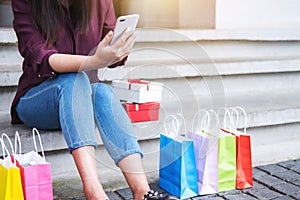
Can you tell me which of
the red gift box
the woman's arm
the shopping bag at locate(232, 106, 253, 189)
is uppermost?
the woman's arm

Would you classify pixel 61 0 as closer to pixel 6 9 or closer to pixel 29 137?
pixel 29 137

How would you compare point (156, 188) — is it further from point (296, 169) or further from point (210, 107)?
point (296, 169)

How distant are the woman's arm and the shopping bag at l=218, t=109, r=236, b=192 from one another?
518mm

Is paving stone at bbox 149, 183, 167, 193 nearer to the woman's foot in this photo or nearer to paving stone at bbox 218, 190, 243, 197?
paving stone at bbox 218, 190, 243, 197

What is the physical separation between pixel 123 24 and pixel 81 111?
29cm

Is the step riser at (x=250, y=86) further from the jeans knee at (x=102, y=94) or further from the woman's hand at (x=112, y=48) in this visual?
the woman's hand at (x=112, y=48)

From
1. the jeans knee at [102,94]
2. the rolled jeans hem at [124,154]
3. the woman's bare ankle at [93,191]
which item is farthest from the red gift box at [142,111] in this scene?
the woman's bare ankle at [93,191]

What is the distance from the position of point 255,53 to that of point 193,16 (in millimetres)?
431

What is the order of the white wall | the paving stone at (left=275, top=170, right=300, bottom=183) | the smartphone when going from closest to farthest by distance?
the smartphone → the paving stone at (left=275, top=170, right=300, bottom=183) → the white wall

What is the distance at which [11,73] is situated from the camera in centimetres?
182

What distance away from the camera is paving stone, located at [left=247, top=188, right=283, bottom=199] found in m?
1.65

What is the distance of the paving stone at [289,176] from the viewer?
182 centimetres

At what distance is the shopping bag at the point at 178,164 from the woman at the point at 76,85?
0.20 meters

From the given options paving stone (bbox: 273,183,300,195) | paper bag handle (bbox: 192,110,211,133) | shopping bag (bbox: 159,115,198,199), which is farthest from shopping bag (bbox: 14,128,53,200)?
paving stone (bbox: 273,183,300,195)
